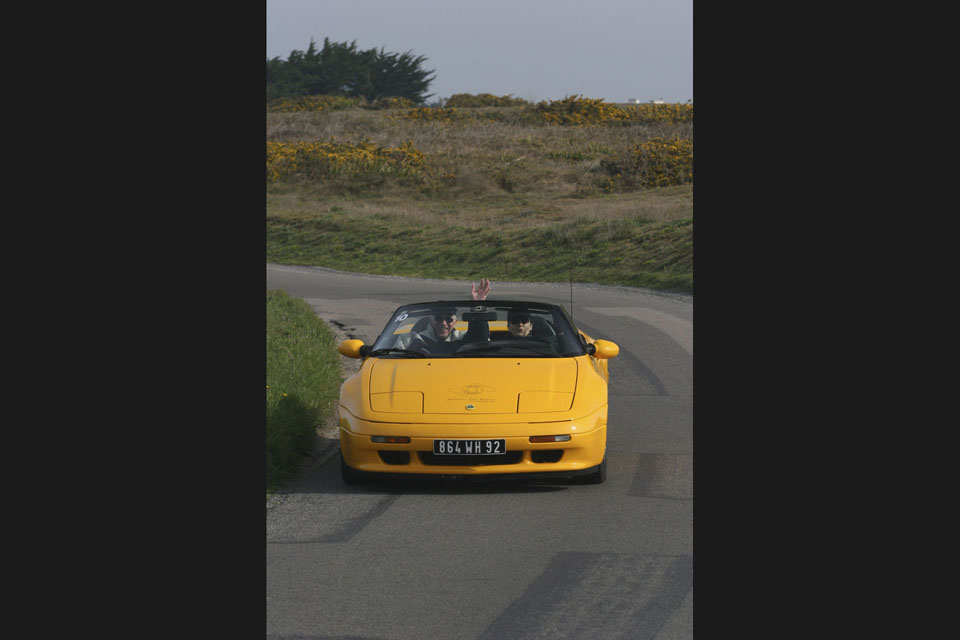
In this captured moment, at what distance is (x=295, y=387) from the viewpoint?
11.1 metres

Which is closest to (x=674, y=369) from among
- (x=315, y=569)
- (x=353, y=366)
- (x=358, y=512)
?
(x=353, y=366)

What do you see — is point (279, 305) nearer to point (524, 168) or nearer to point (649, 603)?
point (649, 603)

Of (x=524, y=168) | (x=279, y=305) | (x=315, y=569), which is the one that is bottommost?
(x=315, y=569)

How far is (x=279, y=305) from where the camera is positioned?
19.9m

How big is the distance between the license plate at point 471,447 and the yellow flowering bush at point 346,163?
1921 inches

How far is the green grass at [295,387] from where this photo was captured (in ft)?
29.3

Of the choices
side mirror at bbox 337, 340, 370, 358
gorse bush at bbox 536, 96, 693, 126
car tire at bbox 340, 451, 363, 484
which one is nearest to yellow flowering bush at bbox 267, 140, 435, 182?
gorse bush at bbox 536, 96, 693, 126

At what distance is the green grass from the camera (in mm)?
8940

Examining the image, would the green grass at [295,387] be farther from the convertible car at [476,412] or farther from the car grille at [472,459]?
the car grille at [472,459]

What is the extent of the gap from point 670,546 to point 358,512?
82.1 inches

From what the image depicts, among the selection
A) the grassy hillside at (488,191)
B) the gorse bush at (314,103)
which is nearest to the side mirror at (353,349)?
the grassy hillside at (488,191)

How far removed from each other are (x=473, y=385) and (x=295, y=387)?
312 centimetres

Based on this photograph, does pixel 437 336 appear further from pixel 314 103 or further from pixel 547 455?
pixel 314 103

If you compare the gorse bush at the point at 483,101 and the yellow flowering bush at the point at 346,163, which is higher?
the gorse bush at the point at 483,101
